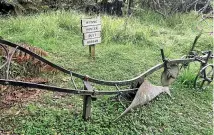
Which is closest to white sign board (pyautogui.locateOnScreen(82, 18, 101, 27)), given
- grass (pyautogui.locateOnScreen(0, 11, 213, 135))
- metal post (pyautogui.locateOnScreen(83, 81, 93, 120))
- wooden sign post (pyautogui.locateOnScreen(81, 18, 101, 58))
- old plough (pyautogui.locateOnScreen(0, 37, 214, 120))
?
wooden sign post (pyautogui.locateOnScreen(81, 18, 101, 58))

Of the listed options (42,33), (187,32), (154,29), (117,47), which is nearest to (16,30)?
(42,33)

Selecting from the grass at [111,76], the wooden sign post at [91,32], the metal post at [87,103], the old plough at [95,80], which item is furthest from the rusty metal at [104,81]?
the wooden sign post at [91,32]

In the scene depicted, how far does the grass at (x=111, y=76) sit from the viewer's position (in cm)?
299

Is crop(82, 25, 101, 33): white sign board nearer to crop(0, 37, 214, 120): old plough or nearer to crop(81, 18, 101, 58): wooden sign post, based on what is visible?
crop(81, 18, 101, 58): wooden sign post

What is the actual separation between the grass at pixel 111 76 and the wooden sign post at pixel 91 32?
0.95 ft

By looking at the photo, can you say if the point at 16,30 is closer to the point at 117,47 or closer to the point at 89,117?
the point at 117,47

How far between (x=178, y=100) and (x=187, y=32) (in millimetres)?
4843

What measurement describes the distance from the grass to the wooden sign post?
289 millimetres

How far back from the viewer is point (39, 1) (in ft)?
30.4

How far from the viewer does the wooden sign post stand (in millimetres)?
5105

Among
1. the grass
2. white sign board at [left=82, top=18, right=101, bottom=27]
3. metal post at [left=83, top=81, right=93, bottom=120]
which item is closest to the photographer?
metal post at [left=83, top=81, right=93, bottom=120]

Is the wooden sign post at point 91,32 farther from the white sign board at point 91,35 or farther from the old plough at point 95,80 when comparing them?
the old plough at point 95,80

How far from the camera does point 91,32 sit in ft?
17.1

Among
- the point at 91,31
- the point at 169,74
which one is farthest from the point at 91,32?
the point at 169,74
